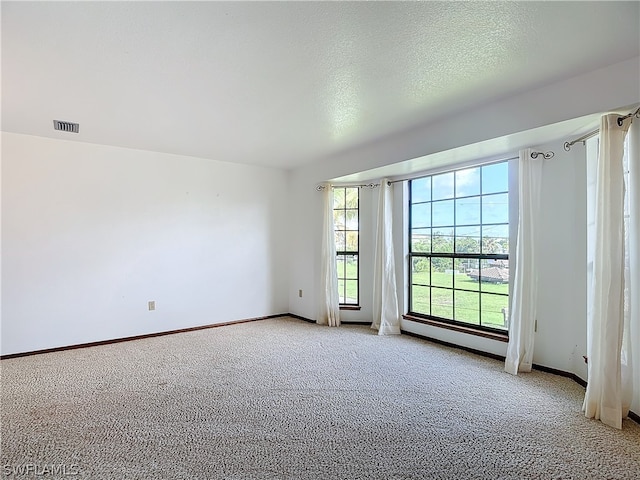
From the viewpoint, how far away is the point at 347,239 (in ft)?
16.9

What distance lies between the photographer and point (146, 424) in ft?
7.41

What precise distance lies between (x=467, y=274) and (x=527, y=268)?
31.4 inches

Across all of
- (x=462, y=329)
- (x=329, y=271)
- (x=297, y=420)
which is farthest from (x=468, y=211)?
(x=297, y=420)

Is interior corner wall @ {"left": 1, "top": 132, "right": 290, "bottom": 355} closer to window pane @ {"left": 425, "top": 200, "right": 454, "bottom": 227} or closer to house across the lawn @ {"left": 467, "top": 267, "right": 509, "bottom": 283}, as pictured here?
window pane @ {"left": 425, "top": 200, "right": 454, "bottom": 227}

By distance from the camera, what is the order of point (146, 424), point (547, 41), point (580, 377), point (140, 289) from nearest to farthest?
point (547, 41)
point (146, 424)
point (580, 377)
point (140, 289)

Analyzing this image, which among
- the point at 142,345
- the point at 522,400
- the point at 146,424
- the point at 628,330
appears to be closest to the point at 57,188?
the point at 142,345

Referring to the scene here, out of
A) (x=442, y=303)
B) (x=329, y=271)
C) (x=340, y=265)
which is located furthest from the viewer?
(x=340, y=265)

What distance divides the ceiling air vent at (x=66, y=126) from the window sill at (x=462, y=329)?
4398mm

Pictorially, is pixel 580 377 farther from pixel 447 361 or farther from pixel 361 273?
pixel 361 273

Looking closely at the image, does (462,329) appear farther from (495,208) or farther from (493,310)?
(495,208)

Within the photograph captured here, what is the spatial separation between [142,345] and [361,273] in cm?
303

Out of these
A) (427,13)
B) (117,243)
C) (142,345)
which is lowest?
(142,345)

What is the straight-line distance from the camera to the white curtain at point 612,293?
2.26m

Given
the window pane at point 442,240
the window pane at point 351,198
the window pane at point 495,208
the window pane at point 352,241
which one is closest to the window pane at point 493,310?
the window pane at point 442,240
